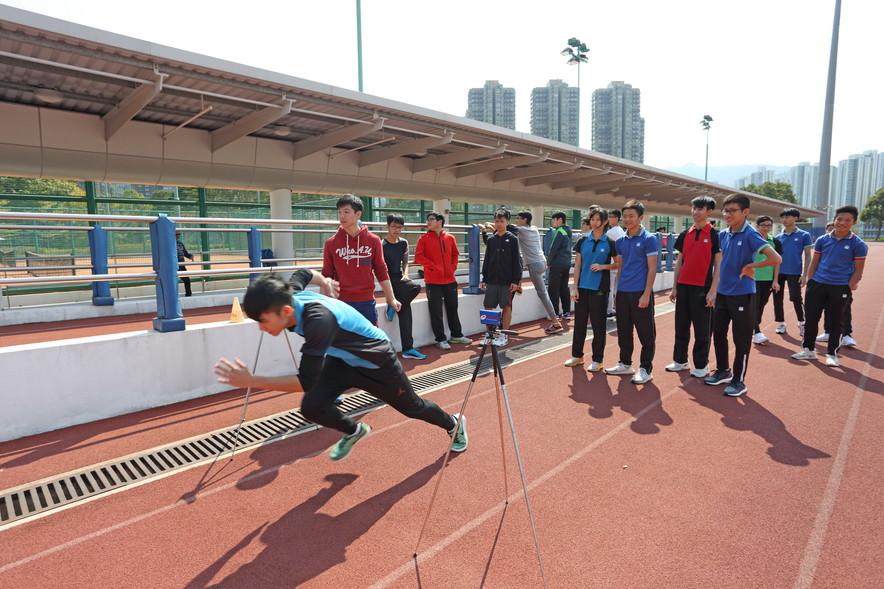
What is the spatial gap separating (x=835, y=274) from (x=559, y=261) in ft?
13.1

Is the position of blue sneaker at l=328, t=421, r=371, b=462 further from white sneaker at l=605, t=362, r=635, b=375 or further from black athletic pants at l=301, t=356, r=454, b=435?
white sneaker at l=605, t=362, r=635, b=375

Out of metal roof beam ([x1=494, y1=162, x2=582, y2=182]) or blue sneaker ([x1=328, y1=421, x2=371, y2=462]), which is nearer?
blue sneaker ([x1=328, y1=421, x2=371, y2=462])

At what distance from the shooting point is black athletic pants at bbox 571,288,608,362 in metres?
6.08

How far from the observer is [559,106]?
8962cm

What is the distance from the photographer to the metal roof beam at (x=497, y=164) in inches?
596

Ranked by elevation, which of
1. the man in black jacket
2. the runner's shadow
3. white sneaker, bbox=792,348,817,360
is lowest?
the runner's shadow

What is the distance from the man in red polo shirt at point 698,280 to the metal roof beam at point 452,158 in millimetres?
8535

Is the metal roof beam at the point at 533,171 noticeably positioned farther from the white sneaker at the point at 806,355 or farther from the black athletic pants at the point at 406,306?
the black athletic pants at the point at 406,306

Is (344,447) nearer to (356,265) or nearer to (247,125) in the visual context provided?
(356,265)

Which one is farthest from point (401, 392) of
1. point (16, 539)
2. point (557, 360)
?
point (557, 360)

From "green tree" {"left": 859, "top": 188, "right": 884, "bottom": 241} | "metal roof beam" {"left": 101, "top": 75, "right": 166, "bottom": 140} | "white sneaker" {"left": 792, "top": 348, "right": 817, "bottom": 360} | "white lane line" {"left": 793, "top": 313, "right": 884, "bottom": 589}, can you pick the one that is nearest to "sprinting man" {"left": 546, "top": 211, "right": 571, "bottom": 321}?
"white sneaker" {"left": 792, "top": 348, "right": 817, "bottom": 360}

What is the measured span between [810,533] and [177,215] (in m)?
14.2

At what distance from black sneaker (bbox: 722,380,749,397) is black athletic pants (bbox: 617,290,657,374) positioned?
0.83 metres

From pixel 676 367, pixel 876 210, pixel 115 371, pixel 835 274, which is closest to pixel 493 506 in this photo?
pixel 115 371
